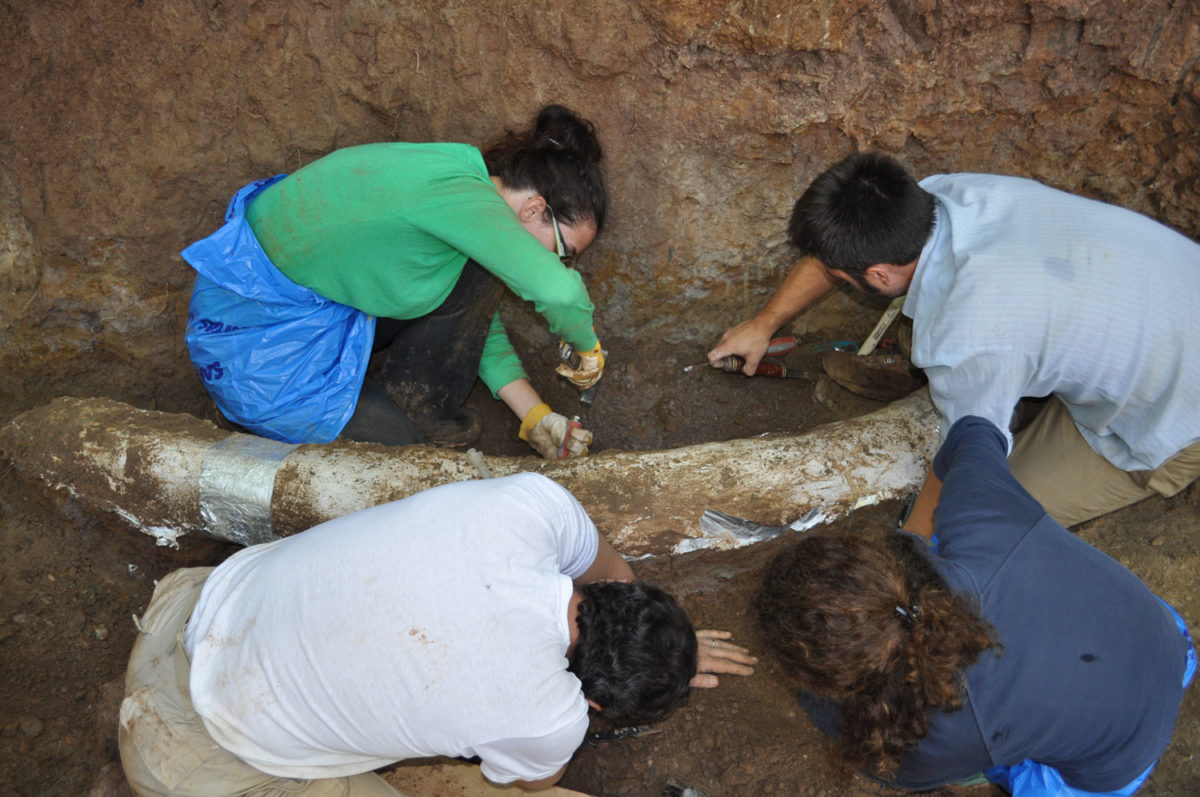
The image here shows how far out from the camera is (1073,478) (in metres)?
2.30

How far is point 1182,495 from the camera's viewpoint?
A: 243 cm

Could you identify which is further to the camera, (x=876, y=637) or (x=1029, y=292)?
(x=1029, y=292)

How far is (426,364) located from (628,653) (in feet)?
4.58

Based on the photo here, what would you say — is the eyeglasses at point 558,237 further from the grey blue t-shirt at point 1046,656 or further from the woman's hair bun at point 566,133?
the grey blue t-shirt at point 1046,656

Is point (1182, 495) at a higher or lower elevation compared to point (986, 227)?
lower

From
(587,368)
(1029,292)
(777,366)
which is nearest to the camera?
(1029,292)

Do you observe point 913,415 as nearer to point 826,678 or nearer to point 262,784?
point 826,678

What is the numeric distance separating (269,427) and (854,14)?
2.27 m

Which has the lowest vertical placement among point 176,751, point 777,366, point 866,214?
point 176,751

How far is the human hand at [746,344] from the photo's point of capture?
2635 millimetres

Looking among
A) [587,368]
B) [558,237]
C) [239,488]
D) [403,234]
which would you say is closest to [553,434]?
[587,368]

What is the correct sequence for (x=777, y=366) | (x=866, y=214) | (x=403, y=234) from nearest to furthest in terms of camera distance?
1. (x=866, y=214)
2. (x=403, y=234)
3. (x=777, y=366)

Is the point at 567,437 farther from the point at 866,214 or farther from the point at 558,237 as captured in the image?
the point at 866,214

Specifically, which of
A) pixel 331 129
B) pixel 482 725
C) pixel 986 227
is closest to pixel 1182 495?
pixel 986 227
